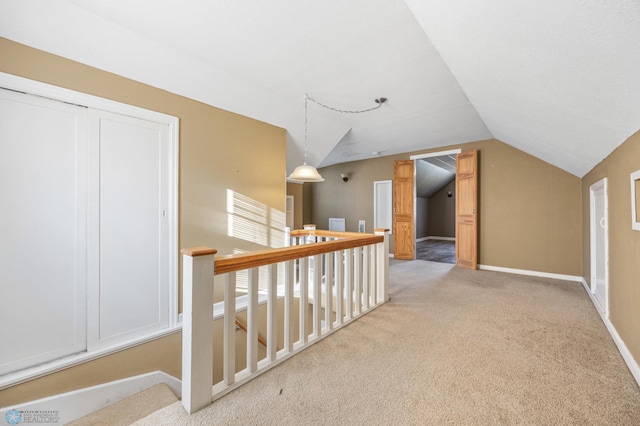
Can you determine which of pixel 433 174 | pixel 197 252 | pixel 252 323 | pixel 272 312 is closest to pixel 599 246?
pixel 272 312

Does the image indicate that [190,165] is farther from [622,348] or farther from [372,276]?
[622,348]

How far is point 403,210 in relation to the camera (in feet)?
18.5

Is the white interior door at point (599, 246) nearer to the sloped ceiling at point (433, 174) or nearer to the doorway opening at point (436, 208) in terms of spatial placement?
the sloped ceiling at point (433, 174)

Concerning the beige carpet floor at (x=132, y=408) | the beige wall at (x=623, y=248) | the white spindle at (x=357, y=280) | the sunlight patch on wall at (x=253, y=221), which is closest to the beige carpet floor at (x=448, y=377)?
the white spindle at (x=357, y=280)

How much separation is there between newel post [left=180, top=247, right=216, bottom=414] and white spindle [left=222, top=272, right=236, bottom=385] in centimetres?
10

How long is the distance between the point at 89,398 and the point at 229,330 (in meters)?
1.84

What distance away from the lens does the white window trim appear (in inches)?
77.2

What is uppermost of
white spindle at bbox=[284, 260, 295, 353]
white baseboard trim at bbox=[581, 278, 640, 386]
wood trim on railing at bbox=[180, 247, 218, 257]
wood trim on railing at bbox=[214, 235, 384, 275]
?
wood trim on railing at bbox=[180, 247, 218, 257]

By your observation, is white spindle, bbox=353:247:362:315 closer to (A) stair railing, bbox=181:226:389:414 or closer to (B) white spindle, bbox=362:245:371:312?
(A) stair railing, bbox=181:226:389:414

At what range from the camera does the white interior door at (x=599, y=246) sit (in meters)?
2.44

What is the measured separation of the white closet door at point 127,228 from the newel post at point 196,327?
159cm

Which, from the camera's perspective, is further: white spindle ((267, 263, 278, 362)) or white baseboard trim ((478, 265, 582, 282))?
white baseboard trim ((478, 265, 582, 282))

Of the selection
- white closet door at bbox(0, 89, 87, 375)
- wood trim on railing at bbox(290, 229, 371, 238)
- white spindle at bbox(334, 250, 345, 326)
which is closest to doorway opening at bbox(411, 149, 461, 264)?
wood trim on railing at bbox(290, 229, 371, 238)

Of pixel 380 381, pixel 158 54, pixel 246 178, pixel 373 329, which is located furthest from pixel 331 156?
pixel 380 381
